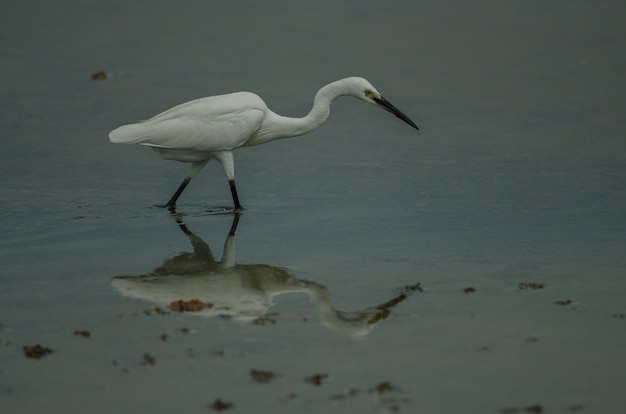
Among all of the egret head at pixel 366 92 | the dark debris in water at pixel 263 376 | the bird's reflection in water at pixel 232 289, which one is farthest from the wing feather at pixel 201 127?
the dark debris in water at pixel 263 376

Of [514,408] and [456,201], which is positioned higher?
[456,201]

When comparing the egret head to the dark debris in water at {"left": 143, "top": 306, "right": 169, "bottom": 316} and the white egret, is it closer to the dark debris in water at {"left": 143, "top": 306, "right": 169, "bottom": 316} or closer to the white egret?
the white egret

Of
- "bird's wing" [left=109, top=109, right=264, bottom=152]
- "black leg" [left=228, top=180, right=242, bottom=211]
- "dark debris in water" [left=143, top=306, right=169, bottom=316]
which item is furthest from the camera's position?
"black leg" [left=228, top=180, right=242, bottom=211]

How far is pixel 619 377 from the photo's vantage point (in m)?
5.84

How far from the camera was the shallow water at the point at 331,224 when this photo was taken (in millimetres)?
5852

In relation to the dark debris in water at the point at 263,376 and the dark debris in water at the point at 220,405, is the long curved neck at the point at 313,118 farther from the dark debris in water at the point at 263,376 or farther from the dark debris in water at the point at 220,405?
the dark debris in water at the point at 220,405

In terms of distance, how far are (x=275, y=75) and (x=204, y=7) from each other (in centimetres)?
479

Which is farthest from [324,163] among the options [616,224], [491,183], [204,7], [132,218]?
[204,7]

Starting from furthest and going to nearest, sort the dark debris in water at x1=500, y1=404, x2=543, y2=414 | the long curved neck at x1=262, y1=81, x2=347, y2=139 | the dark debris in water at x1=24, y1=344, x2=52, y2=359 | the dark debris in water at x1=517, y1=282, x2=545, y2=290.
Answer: the long curved neck at x1=262, y1=81, x2=347, y2=139, the dark debris in water at x1=517, y1=282, x2=545, y2=290, the dark debris in water at x1=24, y1=344, x2=52, y2=359, the dark debris in water at x1=500, y1=404, x2=543, y2=414

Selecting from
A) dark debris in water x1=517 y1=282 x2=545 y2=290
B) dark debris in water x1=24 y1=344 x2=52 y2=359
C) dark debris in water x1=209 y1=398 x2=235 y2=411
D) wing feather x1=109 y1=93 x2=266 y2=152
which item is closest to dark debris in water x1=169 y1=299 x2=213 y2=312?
dark debris in water x1=24 y1=344 x2=52 y2=359

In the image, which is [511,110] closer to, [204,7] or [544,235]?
[544,235]

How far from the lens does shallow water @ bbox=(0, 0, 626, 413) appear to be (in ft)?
19.2

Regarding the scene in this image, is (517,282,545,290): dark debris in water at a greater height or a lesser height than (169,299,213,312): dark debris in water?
greater

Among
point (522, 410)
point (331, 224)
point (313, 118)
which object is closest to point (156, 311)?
point (522, 410)
